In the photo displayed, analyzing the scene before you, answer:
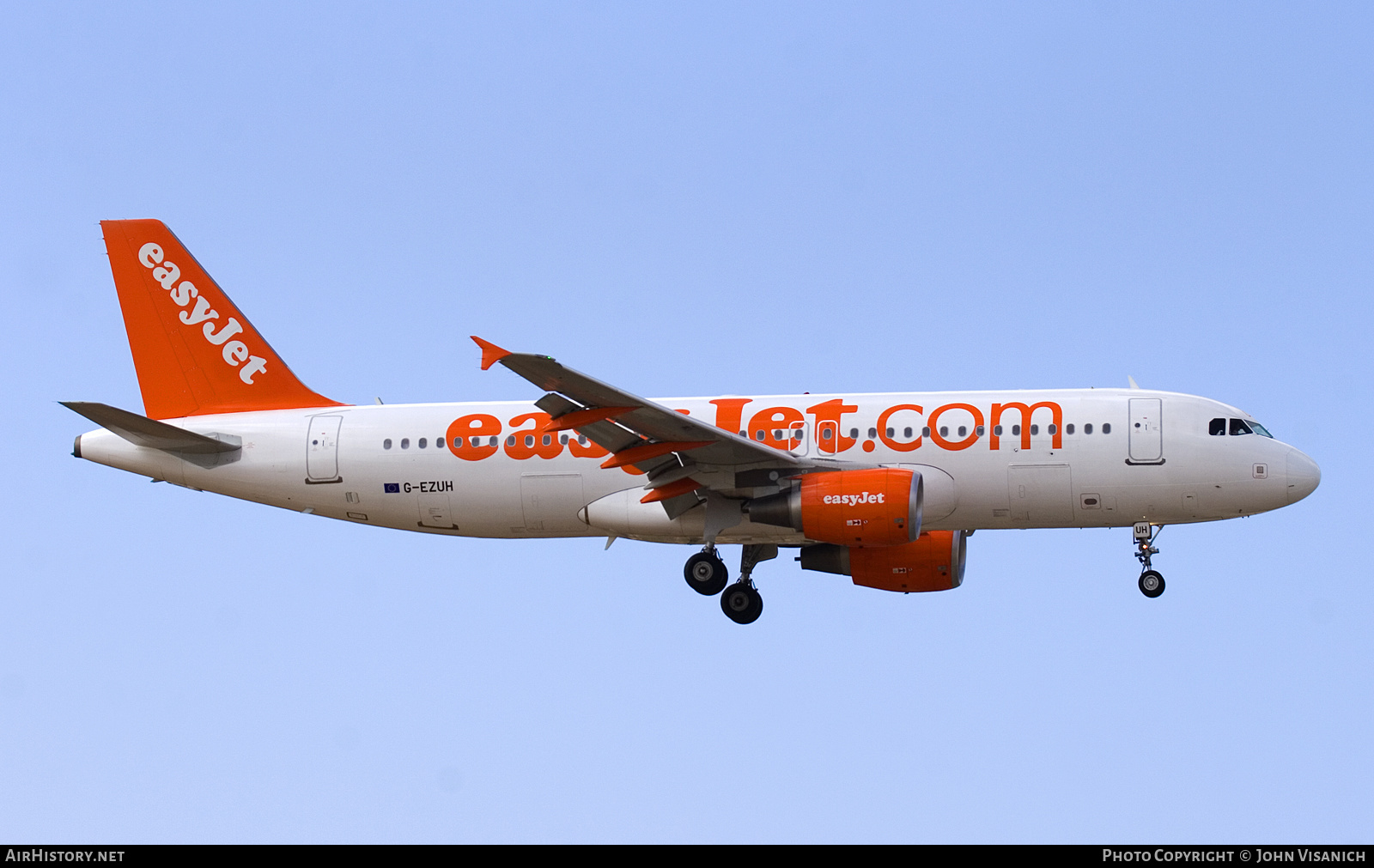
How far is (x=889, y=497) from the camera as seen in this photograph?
32000 mm

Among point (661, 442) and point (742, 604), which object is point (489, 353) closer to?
point (661, 442)

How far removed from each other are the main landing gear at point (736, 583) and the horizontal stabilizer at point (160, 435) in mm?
10601

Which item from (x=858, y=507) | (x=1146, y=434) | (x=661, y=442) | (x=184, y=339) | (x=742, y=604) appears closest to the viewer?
(x=858, y=507)

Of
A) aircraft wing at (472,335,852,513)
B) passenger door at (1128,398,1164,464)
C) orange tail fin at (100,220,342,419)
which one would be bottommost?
aircraft wing at (472,335,852,513)


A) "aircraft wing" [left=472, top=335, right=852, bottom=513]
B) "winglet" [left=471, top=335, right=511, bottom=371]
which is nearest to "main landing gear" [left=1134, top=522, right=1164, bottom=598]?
"aircraft wing" [left=472, top=335, right=852, bottom=513]

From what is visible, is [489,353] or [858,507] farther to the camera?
[858,507]

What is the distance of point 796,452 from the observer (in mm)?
34375

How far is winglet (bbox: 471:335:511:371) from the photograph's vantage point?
28.3 m

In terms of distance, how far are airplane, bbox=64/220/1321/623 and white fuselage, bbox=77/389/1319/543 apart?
0.04 metres

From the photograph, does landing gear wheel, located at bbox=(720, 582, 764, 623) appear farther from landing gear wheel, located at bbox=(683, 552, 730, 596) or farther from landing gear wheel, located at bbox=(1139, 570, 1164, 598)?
landing gear wheel, located at bbox=(1139, 570, 1164, 598)

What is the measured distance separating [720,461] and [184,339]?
13769 mm

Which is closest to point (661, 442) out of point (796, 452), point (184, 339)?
point (796, 452)

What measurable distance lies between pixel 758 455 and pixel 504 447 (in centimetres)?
597

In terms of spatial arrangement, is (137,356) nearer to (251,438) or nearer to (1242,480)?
(251,438)
